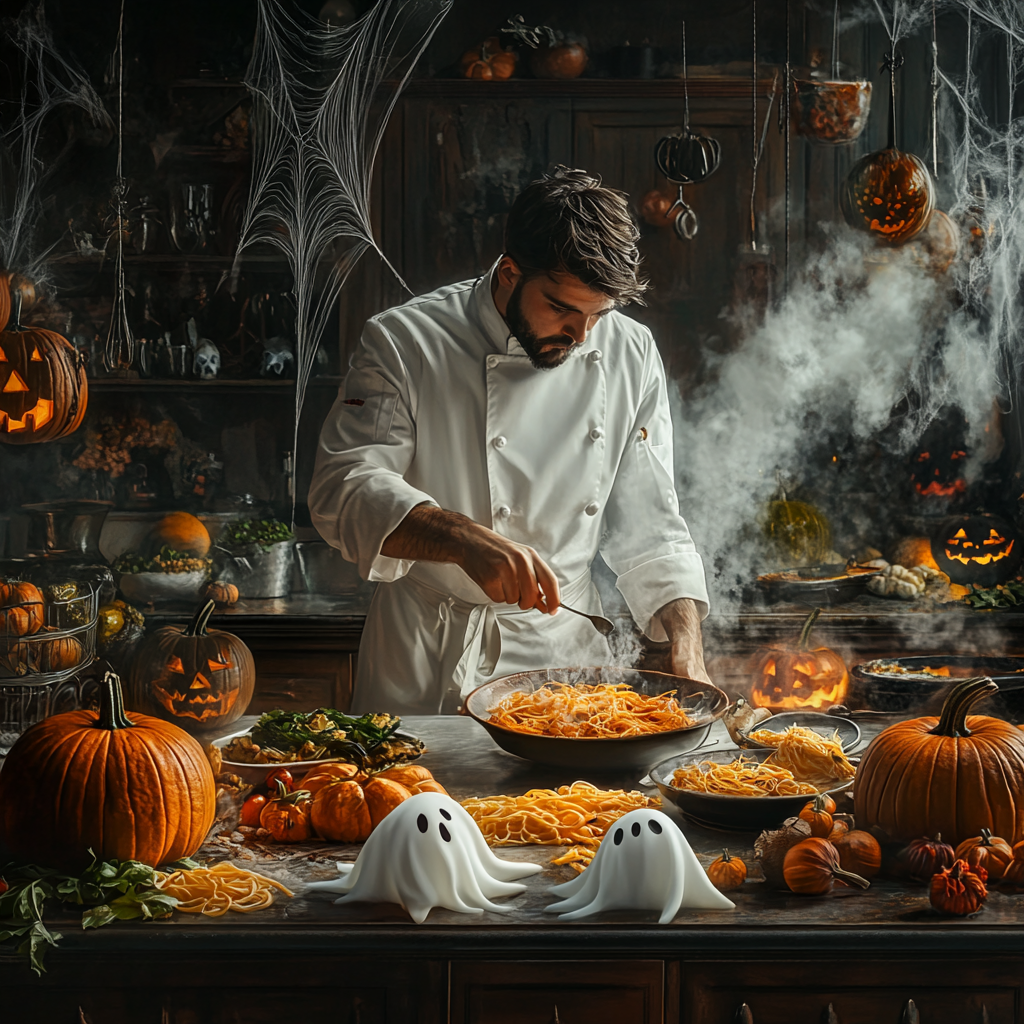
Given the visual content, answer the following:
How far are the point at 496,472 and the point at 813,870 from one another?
1.48 meters

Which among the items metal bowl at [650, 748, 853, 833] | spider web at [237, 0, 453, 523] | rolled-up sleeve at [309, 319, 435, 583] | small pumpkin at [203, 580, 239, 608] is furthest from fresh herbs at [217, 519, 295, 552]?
metal bowl at [650, 748, 853, 833]

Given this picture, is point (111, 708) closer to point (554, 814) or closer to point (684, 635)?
point (554, 814)

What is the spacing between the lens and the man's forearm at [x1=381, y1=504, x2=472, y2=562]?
1983 mm

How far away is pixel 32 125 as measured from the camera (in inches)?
133

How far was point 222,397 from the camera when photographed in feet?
12.0

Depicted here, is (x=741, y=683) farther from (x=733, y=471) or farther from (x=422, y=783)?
(x=422, y=783)

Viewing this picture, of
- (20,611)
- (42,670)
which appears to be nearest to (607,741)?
(42,670)

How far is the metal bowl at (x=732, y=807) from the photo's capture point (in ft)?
4.40

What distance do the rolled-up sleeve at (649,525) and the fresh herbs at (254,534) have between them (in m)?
1.26

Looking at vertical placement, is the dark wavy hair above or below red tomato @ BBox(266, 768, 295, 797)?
above

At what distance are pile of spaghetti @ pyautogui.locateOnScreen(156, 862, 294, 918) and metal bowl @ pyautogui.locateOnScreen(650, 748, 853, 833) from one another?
519 mm

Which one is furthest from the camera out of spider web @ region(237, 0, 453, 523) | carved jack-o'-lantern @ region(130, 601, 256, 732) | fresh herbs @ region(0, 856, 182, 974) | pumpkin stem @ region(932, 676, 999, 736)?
spider web @ region(237, 0, 453, 523)

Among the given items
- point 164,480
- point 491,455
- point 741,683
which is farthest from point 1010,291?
point 164,480
